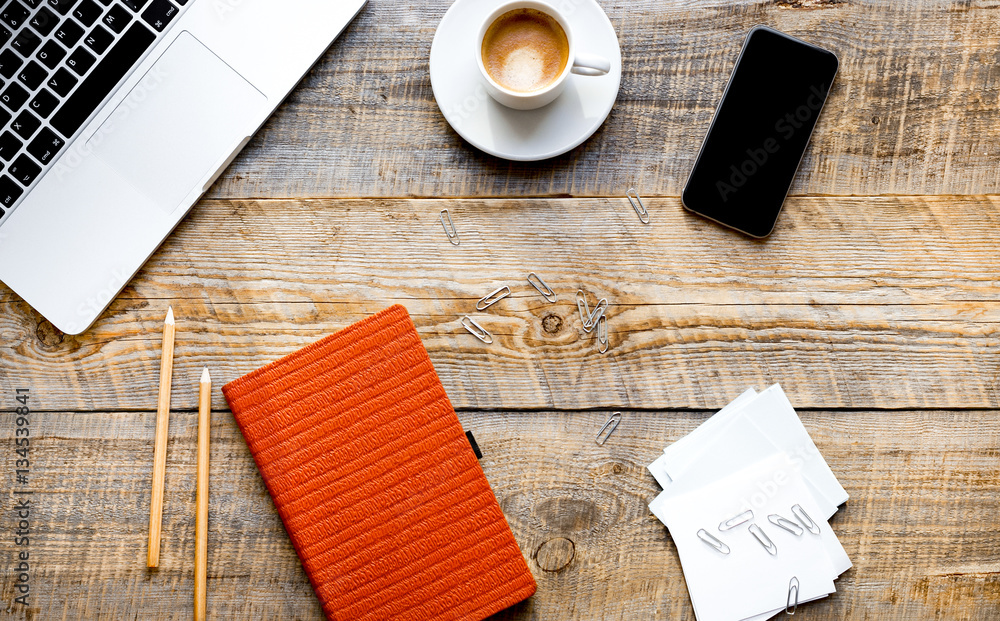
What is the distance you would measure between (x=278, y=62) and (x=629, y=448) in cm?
102

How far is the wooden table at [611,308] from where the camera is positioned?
1271 mm

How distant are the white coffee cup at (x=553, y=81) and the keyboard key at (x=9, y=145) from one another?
855mm

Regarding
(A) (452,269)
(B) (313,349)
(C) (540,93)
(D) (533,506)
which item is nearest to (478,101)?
(C) (540,93)

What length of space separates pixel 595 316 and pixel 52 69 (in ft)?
3.66

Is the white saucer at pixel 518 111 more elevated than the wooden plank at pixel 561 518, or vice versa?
the white saucer at pixel 518 111

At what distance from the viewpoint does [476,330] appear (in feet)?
4.26

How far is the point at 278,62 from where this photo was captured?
1242mm

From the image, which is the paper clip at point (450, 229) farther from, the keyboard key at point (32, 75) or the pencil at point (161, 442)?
the keyboard key at point (32, 75)

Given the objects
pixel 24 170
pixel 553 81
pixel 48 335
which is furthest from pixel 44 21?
pixel 553 81

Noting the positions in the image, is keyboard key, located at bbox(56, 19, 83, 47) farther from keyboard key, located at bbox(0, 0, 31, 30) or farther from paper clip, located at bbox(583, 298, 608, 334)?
paper clip, located at bbox(583, 298, 608, 334)

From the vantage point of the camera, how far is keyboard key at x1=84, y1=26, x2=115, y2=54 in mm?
1185

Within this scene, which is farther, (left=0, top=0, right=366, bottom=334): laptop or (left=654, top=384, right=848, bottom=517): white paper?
(left=654, top=384, right=848, bottom=517): white paper

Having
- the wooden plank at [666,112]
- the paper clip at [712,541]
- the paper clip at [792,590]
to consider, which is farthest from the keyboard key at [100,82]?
the paper clip at [792,590]

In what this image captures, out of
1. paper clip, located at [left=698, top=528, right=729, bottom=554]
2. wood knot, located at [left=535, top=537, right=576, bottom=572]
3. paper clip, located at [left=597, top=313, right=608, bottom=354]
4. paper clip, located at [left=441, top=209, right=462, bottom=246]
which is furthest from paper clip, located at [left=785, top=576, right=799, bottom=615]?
paper clip, located at [left=441, top=209, right=462, bottom=246]
